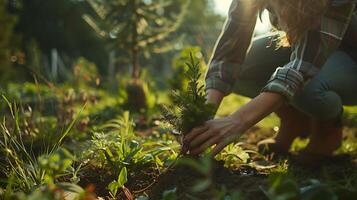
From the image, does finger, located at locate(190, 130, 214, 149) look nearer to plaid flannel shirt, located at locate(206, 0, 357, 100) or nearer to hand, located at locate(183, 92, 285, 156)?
hand, located at locate(183, 92, 285, 156)

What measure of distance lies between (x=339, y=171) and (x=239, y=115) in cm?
73

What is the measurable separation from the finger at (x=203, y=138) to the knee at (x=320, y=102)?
2.42 ft

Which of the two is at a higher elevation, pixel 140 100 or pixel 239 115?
pixel 239 115

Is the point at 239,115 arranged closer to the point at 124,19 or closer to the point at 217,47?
the point at 217,47

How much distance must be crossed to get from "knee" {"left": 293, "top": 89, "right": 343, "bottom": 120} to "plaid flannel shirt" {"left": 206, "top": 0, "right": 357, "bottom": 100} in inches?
12.4

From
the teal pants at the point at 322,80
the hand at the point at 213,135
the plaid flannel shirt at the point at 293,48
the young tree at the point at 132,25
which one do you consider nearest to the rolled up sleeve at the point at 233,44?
the plaid flannel shirt at the point at 293,48

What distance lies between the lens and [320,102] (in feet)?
6.58

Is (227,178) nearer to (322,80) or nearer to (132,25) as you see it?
(322,80)

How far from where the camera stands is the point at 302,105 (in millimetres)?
2070

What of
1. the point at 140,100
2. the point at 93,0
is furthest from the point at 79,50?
the point at 140,100

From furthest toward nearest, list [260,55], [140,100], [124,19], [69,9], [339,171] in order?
[69,9] < [124,19] < [140,100] < [260,55] < [339,171]

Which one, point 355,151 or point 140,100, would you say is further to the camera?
point 140,100

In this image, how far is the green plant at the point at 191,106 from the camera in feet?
4.63

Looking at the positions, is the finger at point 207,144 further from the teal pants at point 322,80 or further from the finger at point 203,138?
the teal pants at point 322,80
